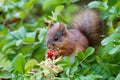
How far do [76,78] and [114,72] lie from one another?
0.60 feet

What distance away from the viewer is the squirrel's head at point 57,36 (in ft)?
7.29

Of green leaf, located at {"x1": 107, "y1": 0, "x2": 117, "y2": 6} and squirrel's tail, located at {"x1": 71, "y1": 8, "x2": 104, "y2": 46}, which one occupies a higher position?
green leaf, located at {"x1": 107, "y1": 0, "x2": 117, "y2": 6}

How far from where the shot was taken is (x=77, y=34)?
2.34 m

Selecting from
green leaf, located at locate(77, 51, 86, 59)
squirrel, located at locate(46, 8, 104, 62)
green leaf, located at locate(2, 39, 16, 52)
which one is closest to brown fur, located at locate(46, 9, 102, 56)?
squirrel, located at locate(46, 8, 104, 62)

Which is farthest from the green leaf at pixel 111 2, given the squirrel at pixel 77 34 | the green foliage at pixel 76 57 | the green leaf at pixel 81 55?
the squirrel at pixel 77 34

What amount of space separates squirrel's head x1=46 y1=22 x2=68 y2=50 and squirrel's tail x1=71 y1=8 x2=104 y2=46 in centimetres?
14

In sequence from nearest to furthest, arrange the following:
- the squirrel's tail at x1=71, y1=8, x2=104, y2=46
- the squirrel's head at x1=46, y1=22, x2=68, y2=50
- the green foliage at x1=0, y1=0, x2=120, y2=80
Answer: the green foliage at x1=0, y1=0, x2=120, y2=80 < the squirrel's head at x1=46, y1=22, x2=68, y2=50 < the squirrel's tail at x1=71, y1=8, x2=104, y2=46

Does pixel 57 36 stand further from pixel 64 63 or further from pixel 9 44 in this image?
pixel 64 63

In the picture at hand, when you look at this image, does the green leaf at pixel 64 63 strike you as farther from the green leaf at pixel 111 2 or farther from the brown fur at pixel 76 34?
the brown fur at pixel 76 34

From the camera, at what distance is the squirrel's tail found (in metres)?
2.35

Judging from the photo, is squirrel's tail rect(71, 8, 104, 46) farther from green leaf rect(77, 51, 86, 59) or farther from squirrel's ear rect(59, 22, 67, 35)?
green leaf rect(77, 51, 86, 59)

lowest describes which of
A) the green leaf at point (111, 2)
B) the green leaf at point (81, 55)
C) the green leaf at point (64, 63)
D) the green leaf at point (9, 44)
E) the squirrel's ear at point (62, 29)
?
the green leaf at point (64, 63)

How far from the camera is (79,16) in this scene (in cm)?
250

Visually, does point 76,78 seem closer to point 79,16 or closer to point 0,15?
point 79,16
